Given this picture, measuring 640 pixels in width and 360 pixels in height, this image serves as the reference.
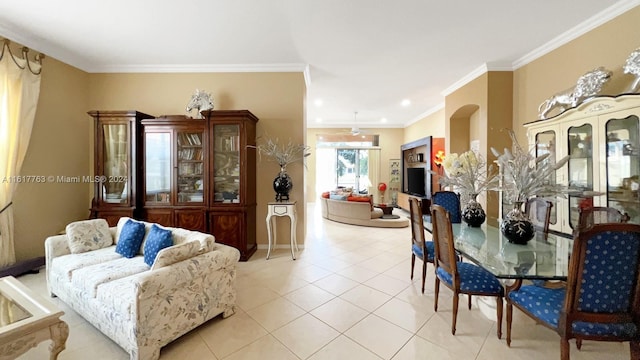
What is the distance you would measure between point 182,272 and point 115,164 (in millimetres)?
2866

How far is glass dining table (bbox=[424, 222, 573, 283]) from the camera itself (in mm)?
1572

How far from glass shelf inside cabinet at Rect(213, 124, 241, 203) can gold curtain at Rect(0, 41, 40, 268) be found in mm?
2273

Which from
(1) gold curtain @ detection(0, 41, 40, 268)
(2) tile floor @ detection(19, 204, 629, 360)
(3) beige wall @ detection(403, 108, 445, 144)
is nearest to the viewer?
(2) tile floor @ detection(19, 204, 629, 360)

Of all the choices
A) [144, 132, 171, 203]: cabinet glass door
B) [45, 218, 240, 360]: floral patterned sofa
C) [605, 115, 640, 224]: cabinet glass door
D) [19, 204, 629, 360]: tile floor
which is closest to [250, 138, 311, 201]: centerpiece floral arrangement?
[19, 204, 629, 360]: tile floor

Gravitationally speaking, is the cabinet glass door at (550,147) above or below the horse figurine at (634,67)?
below

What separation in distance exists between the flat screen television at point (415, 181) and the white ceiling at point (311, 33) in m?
3.10

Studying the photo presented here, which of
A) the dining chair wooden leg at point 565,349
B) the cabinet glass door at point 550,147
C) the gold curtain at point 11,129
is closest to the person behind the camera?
the dining chair wooden leg at point 565,349

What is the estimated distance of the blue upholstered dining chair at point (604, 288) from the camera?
1.26 meters

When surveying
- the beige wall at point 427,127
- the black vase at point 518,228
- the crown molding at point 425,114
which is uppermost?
the crown molding at point 425,114

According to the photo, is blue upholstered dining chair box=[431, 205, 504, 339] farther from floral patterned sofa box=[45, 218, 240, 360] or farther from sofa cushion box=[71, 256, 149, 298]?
sofa cushion box=[71, 256, 149, 298]

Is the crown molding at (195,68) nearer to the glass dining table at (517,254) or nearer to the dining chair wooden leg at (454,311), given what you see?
the glass dining table at (517,254)

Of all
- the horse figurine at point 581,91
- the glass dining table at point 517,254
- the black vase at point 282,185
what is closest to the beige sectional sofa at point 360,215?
the black vase at point 282,185

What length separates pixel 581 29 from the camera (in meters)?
2.80

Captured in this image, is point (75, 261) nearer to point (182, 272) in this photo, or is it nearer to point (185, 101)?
point (182, 272)
